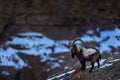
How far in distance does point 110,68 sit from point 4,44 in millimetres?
22069

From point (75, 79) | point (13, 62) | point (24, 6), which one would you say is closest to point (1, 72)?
point (13, 62)

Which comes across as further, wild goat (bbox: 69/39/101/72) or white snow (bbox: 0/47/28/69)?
white snow (bbox: 0/47/28/69)

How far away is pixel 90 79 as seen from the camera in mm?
7879

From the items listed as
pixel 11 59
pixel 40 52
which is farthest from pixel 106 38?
pixel 11 59

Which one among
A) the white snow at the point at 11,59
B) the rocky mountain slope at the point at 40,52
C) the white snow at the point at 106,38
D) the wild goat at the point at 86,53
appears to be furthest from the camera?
the white snow at the point at 106,38

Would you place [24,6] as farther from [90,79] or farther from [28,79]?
[90,79]

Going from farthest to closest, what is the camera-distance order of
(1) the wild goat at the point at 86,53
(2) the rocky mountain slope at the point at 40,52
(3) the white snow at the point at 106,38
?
(3) the white snow at the point at 106,38, (2) the rocky mountain slope at the point at 40,52, (1) the wild goat at the point at 86,53

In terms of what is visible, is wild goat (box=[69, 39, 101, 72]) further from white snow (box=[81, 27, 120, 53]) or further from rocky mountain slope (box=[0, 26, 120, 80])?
white snow (box=[81, 27, 120, 53])

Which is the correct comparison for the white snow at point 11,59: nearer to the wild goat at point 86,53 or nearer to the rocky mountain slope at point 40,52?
the rocky mountain slope at point 40,52

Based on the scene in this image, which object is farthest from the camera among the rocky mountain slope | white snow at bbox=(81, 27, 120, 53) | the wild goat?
white snow at bbox=(81, 27, 120, 53)

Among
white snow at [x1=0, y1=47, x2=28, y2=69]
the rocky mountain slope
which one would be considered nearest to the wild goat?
the rocky mountain slope

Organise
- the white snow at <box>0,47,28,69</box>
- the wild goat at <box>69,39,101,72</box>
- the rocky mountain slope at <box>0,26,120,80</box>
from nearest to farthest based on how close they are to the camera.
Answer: the wild goat at <box>69,39,101,72</box> → the rocky mountain slope at <box>0,26,120,80</box> → the white snow at <box>0,47,28,69</box>

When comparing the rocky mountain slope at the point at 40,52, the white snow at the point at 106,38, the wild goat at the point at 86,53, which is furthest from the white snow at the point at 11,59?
the wild goat at the point at 86,53

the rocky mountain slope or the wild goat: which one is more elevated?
the rocky mountain slope
